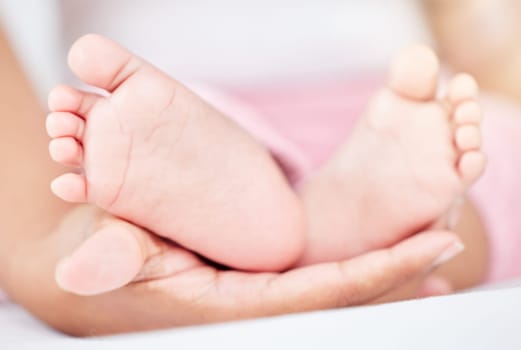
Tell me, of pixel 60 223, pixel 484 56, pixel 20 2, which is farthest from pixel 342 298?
pixel 484 56

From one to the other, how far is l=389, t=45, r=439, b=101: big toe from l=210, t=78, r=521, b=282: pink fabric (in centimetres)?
10

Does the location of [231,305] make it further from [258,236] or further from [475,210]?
[475,210]

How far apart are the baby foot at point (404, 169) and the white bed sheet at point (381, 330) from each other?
0.12 meters

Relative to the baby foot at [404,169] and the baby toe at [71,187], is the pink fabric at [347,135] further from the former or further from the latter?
the baby toe at [71,187]

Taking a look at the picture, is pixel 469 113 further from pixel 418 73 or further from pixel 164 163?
pixel 164 163

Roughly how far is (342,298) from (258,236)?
6 centimetres

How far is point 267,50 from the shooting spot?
2.96 feet

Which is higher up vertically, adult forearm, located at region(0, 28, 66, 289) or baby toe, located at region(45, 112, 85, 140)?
baby toe, located at region(45, 112, 85, 140)

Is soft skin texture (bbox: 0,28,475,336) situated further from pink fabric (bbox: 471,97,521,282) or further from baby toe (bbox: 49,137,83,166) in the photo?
pink fabric (bbox: 471,97,521,282)

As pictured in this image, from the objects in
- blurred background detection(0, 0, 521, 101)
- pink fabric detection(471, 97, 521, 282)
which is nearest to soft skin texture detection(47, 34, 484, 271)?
pink fabric detection(471, 97, 521, 282)

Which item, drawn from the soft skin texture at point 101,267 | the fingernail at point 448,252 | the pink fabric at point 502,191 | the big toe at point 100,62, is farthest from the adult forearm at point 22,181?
the pink fabric at point 502,191

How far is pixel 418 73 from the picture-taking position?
1.74 ft

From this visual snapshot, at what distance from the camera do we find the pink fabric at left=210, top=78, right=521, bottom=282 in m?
0.66

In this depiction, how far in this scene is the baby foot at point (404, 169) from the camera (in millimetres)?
511
